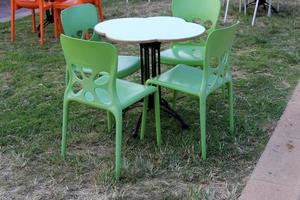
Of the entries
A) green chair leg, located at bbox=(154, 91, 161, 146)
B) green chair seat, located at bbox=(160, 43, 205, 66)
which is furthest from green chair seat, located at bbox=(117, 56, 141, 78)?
green chair leg, located at bbox=(154, 91, 161, 146)

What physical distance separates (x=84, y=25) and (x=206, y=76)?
1077mm

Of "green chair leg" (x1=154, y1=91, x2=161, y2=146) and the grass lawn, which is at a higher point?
"green chair leg" (x1=154, y1=91, x2=161, y2=146)

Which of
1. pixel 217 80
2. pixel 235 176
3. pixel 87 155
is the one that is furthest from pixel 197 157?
pixel 87 155

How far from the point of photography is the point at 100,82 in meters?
2.68

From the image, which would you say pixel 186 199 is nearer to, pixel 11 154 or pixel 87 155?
pixel 87 155

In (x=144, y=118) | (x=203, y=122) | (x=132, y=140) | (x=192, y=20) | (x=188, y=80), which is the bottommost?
(x=132, y=140)

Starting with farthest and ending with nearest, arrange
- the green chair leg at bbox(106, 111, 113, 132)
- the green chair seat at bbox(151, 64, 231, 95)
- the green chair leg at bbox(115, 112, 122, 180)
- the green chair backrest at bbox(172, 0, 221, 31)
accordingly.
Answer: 1. the green chair backrest at bbox(172, 0, 221, 31)
2. the green chair leg at bbox(106, 111, 113, 132)
3. the green chair seat at bbox(151, 64, 231, 95)
4. the green chair leg at bbox(115, 112, 122, 180)

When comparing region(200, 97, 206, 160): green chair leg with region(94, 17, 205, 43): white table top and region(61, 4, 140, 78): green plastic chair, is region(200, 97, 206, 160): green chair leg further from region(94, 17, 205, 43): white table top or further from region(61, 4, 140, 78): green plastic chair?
region(61, 4, 140, 78): green plastic chair

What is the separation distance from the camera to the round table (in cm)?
284

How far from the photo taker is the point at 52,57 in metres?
4.91

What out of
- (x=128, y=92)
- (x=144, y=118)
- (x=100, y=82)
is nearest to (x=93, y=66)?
(x=100, y=82)

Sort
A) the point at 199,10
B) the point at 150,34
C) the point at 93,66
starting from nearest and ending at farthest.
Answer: the point at 93,66 → the point at 150,34 → the point at 199,10

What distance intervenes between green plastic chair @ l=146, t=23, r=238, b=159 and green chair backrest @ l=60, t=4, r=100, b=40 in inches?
27.3

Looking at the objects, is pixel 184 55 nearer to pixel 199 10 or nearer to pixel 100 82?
pixel 199 10
